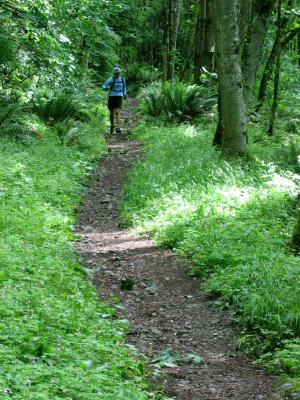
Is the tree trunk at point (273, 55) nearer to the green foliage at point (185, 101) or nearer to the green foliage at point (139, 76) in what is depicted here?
the green foliage at point (185, 101)

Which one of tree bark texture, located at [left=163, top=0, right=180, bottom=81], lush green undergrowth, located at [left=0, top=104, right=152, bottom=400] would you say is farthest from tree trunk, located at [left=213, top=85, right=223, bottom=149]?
tree bark texture, located at [left=163, top=0, right=180, bottom=81]

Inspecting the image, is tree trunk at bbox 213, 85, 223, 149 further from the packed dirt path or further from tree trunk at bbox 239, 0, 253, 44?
the packed dirt path

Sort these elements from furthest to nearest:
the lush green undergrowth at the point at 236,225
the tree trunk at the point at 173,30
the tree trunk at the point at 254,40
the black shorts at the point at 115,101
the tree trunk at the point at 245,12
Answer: the tree trunk at the point at 173,30, the black shorts at the point at 115,101, the tree trunk at the point at 254,40, the tree trunk at the point at 245,12, the lush green undergrowth at the point at 236,225

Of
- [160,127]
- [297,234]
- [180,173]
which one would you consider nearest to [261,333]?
[297,234]

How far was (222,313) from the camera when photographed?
599cm

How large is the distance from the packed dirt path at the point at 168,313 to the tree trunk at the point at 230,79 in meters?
3.22

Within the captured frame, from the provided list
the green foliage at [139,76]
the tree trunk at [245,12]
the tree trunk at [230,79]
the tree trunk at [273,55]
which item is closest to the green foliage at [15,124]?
the tree trunk at [230,79]

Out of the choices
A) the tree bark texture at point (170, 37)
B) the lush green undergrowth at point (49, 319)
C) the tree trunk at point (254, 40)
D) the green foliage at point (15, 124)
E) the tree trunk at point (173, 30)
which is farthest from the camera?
the tree bark texture at point (170, 37)

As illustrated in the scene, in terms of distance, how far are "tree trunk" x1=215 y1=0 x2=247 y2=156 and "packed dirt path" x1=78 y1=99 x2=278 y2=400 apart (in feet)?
10.6

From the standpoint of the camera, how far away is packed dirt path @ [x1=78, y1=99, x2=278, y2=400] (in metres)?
4.64

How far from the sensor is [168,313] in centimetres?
609

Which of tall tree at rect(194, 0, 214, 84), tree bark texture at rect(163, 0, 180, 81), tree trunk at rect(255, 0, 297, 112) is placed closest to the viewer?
tree trunk at rect(255, 0, 297, 112)

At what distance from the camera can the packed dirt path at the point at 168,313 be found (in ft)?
15.2

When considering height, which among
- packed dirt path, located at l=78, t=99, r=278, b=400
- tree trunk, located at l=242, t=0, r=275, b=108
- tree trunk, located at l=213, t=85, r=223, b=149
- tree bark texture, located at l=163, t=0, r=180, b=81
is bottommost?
packed dirt path, located at l=78, t=99, r=278, b=400
